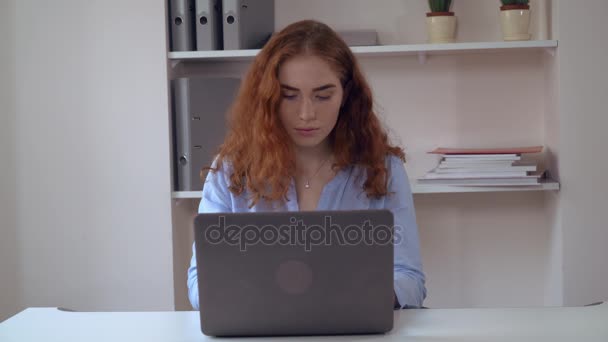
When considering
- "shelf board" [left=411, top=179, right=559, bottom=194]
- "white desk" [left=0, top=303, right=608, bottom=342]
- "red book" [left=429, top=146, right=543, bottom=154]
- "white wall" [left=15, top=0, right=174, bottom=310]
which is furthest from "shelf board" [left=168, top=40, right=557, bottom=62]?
"white desk" [left=0, top=303, right=608, bottom=342]

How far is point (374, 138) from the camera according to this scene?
1.75 m

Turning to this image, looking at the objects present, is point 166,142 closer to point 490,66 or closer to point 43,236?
point 43,236

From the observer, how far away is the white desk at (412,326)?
3.68ft

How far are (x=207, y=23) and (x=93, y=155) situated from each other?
0.56 m

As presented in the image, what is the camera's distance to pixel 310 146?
1.78 m

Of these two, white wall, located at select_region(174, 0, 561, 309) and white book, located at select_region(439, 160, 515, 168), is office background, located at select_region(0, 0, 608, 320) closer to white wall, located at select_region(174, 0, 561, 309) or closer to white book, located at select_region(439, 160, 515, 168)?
white wall, located at select_region(174, 0, 561, 309)

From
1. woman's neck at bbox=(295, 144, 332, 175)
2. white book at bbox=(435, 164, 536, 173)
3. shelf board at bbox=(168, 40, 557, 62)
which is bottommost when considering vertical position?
white book at bbox=(435, 164, 536, 173)

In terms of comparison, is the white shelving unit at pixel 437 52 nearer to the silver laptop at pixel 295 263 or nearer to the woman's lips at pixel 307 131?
the woman's lips at pixel 307 131

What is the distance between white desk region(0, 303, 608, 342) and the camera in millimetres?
1123

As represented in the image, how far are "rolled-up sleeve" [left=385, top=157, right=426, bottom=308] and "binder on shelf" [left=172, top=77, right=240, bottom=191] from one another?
2.75ft

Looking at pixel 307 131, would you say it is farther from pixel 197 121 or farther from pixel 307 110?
pixel 197 121

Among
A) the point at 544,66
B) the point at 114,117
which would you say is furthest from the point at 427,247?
the point at 114,117

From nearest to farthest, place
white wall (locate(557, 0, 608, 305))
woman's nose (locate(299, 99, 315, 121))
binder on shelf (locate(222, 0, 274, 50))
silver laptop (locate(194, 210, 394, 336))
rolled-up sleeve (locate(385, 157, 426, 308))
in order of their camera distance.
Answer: silver laptop (locate(194, 210, 394, 336)) → rolled-up sleeve (locate(385, 157, 426, 308)) → woman's nose (locate(299, 99, 315, 121)) → white wall (locate(557, 0, 608, 305)) → binder on shelf (locate(222, 0, 274, 50))

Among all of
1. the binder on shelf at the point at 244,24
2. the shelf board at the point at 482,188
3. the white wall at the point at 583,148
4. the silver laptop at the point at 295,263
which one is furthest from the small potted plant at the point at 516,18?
the silver laptop at the point at 295,263
